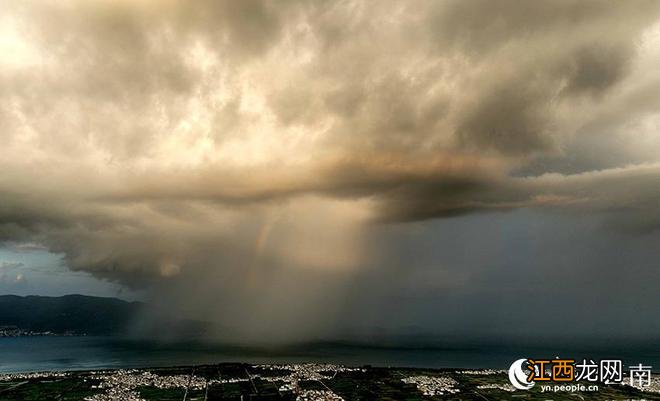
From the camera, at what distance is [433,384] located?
15988 centimetres

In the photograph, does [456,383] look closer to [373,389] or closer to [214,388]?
[373,389]

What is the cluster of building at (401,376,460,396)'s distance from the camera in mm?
144875

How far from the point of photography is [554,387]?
14412 cm

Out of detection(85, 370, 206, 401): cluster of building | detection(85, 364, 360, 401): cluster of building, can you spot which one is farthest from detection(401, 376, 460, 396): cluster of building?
detection(85, 370, 206, 401): cluster of building

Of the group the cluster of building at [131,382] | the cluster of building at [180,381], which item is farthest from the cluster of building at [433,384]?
the cluster of building at [131,382]

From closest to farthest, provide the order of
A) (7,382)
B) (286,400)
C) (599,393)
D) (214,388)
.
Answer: (286,400), (599,393), (214,388), (7,382)

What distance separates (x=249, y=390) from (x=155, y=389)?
34.2 metres

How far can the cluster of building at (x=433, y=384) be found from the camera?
144875 mm

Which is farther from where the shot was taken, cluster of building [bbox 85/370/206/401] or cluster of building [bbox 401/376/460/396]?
cluster of building [bbox 401/376/460/396]

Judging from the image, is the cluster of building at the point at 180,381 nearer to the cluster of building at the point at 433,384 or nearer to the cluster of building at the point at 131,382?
the cluster of building at the point at 131,382

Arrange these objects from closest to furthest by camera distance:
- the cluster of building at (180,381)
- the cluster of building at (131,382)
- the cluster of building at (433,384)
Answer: the cluster of building at (131,382), the cluster of building at (180,381), the cluster of building at (433,384)

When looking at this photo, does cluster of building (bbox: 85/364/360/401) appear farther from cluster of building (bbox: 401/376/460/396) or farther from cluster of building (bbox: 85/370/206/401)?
cluster of building (bbox: 401/376/460/396)

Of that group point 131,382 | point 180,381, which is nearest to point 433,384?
point 180,381

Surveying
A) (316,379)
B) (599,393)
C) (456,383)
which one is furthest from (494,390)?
(316,379)
